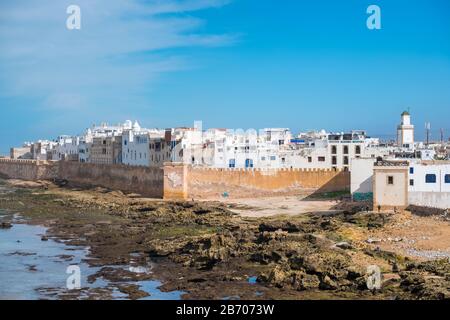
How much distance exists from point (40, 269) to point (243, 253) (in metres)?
7.52

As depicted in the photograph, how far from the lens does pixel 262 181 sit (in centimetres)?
4716

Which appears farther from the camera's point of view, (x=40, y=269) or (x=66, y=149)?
(x=66, y=149)

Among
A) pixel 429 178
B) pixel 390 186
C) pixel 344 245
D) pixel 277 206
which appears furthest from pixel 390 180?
pixel 277 206

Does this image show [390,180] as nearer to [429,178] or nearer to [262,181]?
[429,178]

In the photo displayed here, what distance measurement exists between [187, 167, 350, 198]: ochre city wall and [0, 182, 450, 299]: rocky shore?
5026 millimetres

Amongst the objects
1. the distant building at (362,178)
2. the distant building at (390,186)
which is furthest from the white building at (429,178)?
the distant building at (362,178)

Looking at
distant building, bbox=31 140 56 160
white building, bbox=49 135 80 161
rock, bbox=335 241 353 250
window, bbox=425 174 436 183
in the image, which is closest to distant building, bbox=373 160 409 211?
window, bbox=425 174 436 183

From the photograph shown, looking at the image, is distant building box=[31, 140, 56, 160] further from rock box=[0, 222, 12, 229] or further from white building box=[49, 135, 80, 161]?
rock box=[0, 222, 12, 229]

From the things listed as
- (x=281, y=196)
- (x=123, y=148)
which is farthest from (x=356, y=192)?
(x=123, y=148)

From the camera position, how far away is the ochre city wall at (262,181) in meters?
46.2

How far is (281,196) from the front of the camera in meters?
47.1

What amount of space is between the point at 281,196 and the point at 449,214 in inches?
722

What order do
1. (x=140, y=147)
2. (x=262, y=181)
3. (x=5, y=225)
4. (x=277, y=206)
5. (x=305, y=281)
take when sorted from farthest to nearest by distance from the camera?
(x=140, y=147), (x=262, y=181), (x=277, y=206), (x=5, y=225), (x=305, y=281)
